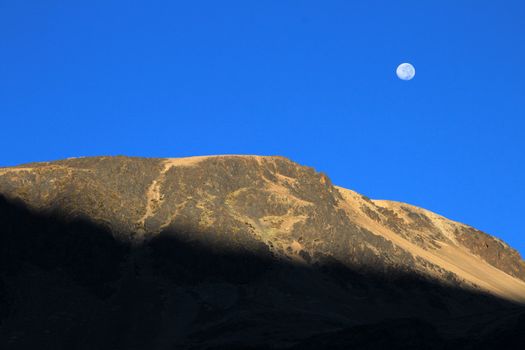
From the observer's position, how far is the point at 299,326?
13000 centimetres

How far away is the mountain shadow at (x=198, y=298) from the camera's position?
12312 cm

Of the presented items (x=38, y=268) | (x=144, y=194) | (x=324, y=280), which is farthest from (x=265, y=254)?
(x=38, y=268)

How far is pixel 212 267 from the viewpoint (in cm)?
15488

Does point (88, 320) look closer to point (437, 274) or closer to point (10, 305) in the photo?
point (10, 305)

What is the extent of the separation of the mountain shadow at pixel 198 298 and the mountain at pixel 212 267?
29 cm

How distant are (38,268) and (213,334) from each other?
3607cm

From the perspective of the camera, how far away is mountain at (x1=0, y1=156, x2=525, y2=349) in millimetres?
130500

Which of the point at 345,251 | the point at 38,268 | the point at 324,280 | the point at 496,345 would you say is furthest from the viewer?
the point at 345,251

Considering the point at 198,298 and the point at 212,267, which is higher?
the point at 212,267

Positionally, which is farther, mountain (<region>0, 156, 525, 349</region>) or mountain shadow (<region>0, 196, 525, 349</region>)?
mountain (<region>0, 156, 525, 349</region>)

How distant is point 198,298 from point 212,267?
34.1 ft

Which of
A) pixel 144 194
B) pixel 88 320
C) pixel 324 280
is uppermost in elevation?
pixel 144 194

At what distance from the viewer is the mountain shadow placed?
404ft

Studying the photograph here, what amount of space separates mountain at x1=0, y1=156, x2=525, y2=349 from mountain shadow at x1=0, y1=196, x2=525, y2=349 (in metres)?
0.29
